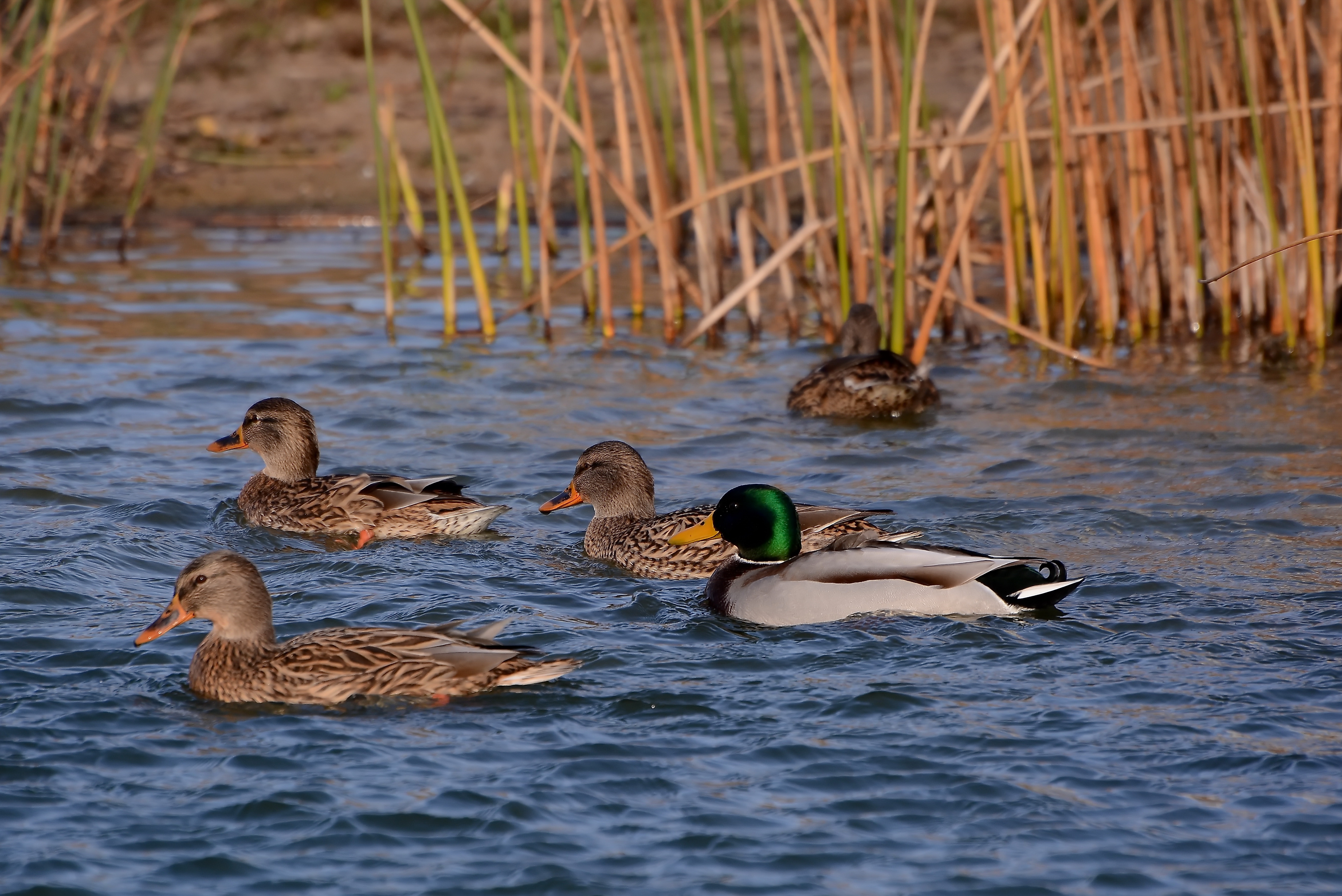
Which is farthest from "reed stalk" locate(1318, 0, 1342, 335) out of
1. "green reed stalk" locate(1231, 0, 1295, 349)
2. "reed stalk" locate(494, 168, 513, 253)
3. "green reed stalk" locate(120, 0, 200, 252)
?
"green reed stalk" locate(120, 0, 200, 252)

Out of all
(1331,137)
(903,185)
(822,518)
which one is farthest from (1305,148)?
(822,518)

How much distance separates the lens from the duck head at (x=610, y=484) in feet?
27.5

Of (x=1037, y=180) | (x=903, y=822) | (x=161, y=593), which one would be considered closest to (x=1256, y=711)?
(x=903, y=822)

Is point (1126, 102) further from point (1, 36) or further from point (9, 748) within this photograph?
point (1, 36)

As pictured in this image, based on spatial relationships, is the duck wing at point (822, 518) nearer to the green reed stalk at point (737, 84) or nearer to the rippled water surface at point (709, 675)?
the rippled water surface at point (709, 675)

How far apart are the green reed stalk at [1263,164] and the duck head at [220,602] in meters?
6.87

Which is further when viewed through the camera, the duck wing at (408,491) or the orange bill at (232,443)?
the orange bill at (232,443)

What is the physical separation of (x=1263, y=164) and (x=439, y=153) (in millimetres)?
5358

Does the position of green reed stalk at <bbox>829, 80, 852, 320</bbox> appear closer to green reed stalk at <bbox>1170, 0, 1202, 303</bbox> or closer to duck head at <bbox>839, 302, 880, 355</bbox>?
duck head at <bbox>839, 302, 880, 355</bbox>

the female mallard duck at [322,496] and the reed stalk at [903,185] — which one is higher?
the reed stalk at [903,185]

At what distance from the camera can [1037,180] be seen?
684 inches

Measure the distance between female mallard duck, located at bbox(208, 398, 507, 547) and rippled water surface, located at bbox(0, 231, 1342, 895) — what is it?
15 cm

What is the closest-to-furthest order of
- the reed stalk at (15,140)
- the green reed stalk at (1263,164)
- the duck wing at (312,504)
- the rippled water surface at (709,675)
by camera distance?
the rippled water surface at (709,675) → the duck wing at (312,504) → the green reed stalk at (1263,164) → the reed stalk at (15,140)

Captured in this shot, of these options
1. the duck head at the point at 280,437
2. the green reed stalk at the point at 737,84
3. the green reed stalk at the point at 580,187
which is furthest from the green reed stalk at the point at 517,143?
the duck head at the point at 280,437
